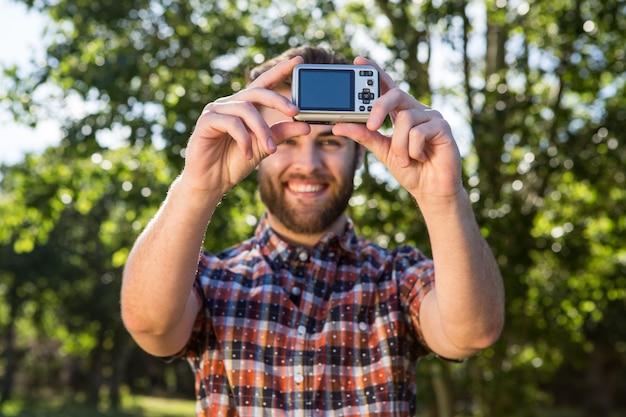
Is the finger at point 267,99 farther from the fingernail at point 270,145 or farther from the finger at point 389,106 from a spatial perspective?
the finger at point 389,106

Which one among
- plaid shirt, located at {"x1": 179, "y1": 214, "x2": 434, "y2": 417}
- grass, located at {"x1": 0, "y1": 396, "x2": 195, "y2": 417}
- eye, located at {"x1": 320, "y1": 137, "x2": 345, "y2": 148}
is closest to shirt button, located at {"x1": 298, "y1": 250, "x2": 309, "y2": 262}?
plaid shirt, located at {"x1": 179, "y1": 214, "x2": 434, "y2": 417}

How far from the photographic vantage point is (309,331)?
254cm

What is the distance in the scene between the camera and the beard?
8.67 feet

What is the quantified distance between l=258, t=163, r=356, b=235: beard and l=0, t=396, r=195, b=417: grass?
82.7 ft

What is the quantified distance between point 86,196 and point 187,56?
5.27 feet

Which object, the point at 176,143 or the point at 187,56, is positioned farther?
the point at 187,56

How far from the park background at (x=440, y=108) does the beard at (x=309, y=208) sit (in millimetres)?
3062

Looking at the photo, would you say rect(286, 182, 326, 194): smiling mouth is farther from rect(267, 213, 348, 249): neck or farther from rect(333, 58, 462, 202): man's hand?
rect(333, 58, 462, 202): man's hand

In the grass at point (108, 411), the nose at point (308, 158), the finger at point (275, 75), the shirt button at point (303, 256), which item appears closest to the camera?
the finger at point (275, 75)

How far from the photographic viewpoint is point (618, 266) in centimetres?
828

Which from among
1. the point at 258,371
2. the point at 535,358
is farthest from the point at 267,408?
the point at 535,358

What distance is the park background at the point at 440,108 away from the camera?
20.9 ft

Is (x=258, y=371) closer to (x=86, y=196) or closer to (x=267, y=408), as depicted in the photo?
(x=267, y=408)

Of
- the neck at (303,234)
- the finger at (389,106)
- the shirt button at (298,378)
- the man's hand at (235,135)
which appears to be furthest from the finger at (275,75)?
the shirt button at (298,378)
